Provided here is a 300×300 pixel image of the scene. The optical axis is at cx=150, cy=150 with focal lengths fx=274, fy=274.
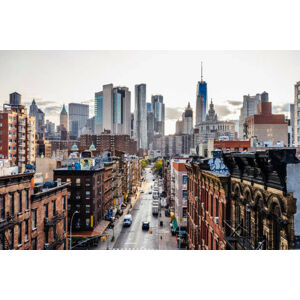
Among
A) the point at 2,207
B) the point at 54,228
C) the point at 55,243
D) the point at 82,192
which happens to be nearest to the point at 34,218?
the point at 54,228

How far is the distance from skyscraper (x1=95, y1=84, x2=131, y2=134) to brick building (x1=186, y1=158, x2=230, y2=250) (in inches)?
221

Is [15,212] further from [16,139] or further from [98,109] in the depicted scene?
[16,139]

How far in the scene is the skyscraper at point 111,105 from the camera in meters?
14.2

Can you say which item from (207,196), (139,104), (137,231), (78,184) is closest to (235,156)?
(207,196)

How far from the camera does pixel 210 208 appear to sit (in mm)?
13000

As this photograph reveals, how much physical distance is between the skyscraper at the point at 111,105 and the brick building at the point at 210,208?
18.4ft

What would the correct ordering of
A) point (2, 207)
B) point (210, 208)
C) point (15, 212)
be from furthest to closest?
point (210, 208) < point (15, 212) < point (2, 207)

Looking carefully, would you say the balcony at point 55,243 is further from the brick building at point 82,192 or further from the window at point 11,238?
the brick building at point 82,192

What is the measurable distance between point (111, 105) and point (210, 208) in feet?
25.5

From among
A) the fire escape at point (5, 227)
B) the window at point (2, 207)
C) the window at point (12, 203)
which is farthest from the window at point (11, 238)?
the window at point (2, 207)

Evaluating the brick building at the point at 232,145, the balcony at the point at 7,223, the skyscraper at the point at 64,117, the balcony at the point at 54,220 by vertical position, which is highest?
the skyscraper at the point at 64,117

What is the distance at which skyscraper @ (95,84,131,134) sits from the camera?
14203 millimetres

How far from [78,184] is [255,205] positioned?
20649 millimetres
